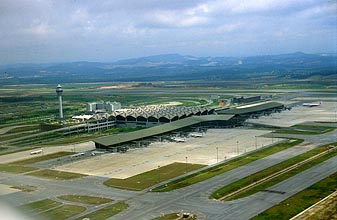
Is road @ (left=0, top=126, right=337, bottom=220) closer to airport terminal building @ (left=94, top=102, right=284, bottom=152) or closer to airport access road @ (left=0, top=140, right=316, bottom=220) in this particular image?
airport access road @ (left=0, top=140, right=316, bottom=220)

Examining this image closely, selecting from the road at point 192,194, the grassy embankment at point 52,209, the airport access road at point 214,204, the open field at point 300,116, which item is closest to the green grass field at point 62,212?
the grassy embankment at point 52,209

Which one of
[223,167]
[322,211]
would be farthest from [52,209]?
[322,211]

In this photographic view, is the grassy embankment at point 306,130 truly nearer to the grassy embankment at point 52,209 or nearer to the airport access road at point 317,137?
the airport access road at point 317,137

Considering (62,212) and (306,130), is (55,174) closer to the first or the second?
(62,212)

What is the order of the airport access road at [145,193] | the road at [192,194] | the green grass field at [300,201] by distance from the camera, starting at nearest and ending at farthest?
the green grass field at [300,201] → the road at [192,194] → the airport access road at [145,193]

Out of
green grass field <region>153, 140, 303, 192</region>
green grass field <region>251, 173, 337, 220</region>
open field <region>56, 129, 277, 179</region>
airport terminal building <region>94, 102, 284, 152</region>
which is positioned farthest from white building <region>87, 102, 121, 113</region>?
green grass field <region>251, 173, 337, 220</region>
